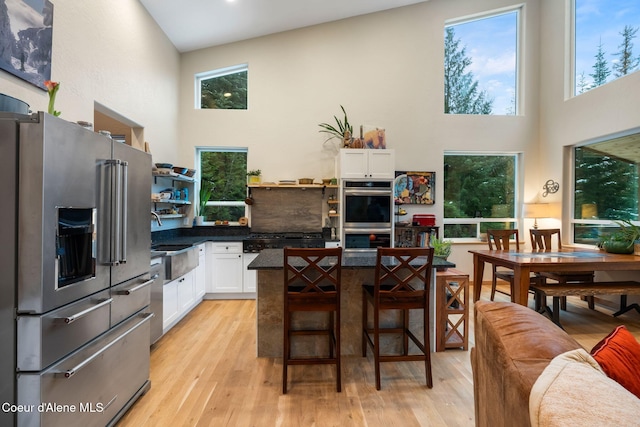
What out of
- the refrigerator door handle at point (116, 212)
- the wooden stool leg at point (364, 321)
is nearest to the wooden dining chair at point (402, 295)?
the wooden stool leg at point (364, 321)

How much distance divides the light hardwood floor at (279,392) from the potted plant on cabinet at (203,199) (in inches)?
89.8

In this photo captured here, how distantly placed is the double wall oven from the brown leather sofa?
3.24m

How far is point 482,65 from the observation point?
568 cm

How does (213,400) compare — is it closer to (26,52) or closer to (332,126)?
(26,52)

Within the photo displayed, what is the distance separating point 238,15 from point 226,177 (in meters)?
2.43

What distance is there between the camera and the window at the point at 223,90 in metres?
5.23

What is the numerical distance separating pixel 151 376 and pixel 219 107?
13.8 feet

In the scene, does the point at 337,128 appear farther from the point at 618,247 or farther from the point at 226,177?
the point at 618,247

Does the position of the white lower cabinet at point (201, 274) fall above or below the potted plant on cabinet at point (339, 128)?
below

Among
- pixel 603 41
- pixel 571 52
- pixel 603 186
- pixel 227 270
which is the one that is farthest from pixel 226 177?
pixel 603 41

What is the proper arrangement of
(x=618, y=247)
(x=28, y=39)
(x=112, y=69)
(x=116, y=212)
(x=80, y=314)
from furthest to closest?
(x=618, y=247) → (x=112, y=69) → (x=28, y=39) → (x=116, y=212) → (x=80, y=314)

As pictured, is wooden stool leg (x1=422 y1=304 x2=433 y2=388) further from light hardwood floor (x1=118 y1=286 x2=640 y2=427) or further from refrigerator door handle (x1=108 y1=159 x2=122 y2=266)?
refrigerator door handle (x1=108 y1=159 x2=122 y2=266)

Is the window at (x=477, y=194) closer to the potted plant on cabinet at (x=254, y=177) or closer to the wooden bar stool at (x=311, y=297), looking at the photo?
the potted plant on cabinet at (x=254, y=177)

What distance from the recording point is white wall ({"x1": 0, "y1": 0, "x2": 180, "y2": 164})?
244 centimetres
